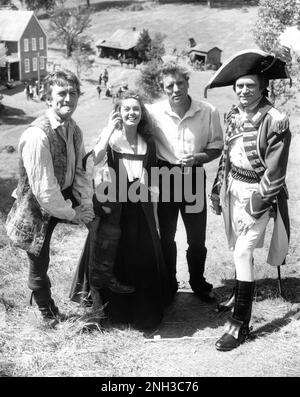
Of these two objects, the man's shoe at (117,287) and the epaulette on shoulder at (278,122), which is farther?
the man's shoe at (117,287)

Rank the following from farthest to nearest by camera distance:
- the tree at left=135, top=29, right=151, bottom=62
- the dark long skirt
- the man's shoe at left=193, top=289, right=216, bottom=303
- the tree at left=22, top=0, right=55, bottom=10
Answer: the tree at left=22, top=0, right=55, bottom=10
the tree at left=135, top=29, right=151, bottom=62
the man's shoe at left=193, top=289, right=216, bottom=303
the dark long skirt

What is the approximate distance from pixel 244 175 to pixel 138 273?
1191mm

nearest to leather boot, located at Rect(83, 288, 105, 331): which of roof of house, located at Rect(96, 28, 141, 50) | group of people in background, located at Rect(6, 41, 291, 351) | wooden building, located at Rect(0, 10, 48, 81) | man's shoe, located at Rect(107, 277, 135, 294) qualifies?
group of people in background, located at Rect(6, 41, 291, 351)

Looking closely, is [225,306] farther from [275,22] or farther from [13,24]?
[13,24]

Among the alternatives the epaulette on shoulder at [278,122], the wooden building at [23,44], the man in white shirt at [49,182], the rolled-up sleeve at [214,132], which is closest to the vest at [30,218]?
the man in white shirt at [49,182]

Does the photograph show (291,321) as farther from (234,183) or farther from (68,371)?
(68,371)

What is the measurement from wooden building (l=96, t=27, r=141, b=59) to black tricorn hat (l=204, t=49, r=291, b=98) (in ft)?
150

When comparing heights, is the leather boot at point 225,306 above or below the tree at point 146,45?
above

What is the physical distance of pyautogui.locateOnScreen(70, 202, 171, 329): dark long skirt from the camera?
4375 millimetres

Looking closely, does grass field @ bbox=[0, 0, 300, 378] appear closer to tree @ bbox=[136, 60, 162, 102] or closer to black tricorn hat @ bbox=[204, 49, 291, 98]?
black tricorn hat @ bbox=[204, 49, 291, 98]

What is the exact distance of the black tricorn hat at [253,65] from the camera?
4070 mm

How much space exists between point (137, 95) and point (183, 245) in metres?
2.74

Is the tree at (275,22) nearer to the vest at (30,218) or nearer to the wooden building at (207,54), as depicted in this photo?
the vest at (30,218)

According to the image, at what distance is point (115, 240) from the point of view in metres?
4.32
